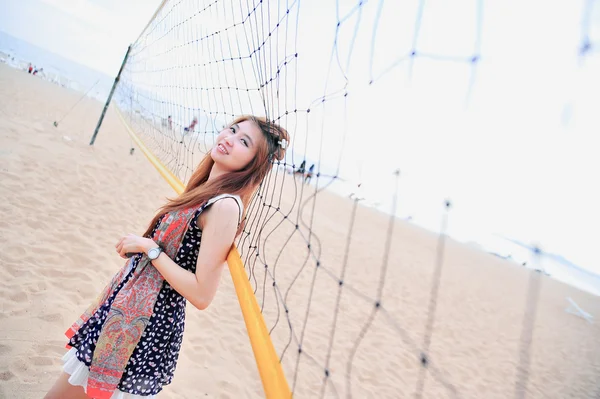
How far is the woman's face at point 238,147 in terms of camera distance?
45.3 inches

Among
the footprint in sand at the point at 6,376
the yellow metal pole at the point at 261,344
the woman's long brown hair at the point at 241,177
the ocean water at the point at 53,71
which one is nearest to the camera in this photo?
the yellow metal pole at the point at 261,344

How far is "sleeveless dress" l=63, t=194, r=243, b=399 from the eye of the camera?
1024 millimetres

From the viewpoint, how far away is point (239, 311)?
3.54m

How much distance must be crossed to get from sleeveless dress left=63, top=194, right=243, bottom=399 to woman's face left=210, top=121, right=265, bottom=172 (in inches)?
6.5

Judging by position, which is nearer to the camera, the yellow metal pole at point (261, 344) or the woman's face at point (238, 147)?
the yellow metal pole at point (261, 344)

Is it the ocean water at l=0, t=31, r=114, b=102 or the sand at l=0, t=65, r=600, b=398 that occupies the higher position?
the ocean water at l=0, t=31, r=114, b=102

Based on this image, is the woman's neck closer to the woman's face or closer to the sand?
the woman's face

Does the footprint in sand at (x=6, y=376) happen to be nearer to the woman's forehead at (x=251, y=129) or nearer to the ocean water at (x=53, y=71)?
the woman's forehead at (x=251, y=129)

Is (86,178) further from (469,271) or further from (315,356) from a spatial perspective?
(469,271)

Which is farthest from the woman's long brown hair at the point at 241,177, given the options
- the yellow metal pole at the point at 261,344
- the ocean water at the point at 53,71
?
the ocean water at the point at 53,71

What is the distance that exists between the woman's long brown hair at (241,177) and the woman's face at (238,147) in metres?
0.02

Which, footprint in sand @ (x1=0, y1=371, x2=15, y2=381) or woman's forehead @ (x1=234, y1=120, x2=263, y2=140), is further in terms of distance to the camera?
footprint in sand @ (x1=0, y1=371, x2=15, y2=381)

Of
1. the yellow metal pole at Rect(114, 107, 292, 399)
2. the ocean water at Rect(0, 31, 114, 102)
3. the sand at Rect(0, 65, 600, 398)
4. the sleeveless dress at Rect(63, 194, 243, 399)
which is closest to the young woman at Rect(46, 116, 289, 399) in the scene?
the sleeveless dress at Rect(63, 194, 243, 399)

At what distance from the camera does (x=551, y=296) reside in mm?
12680
